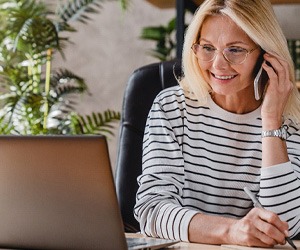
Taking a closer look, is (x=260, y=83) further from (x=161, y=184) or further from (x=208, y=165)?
(x=161, y=184)

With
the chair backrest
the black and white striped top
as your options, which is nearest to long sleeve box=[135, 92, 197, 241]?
the black and white striped top

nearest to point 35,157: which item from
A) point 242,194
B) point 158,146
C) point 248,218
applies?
point 248,218

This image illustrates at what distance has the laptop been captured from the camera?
4.21 feet

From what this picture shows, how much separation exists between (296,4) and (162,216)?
5.74 feet

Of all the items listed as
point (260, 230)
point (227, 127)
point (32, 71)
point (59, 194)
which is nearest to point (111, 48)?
point (32, 71)

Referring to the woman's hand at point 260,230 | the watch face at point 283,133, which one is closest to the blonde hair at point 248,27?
the watch face at point 283,133

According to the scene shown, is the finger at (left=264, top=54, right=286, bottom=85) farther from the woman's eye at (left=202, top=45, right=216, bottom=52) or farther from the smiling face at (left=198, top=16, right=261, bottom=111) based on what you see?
the woman's eye at (left=202, top=45, right=216, bottom=52)

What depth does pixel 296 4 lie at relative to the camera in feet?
10.7

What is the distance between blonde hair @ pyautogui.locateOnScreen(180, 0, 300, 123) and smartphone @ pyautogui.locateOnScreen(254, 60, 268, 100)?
67 millimetres

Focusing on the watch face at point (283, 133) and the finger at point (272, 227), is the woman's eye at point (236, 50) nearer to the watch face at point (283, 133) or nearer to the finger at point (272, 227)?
the watch face at point (283, 133)

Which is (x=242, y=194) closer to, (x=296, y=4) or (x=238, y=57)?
(x=238, y=57)

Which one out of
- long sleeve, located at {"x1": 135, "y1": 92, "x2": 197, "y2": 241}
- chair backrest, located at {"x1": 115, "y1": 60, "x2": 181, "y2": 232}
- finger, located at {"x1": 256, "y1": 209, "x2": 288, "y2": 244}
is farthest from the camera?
chair backrest, located at {"x1": 115, "y1": 60, "x2": 181, "y2": 232}

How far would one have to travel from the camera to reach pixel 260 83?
6.77 feet

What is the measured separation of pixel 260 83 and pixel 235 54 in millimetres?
138
